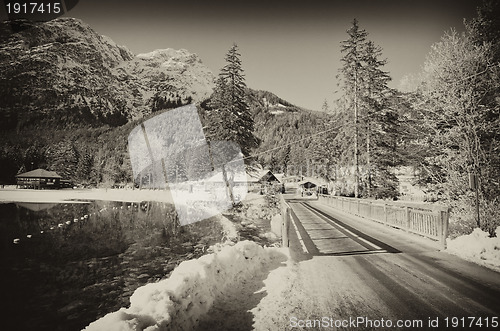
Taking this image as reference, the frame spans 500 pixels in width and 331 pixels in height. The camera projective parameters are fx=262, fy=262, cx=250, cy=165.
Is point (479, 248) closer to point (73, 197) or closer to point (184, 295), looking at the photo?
point (184, 295)

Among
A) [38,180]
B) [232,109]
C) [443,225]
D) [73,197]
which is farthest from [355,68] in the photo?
[38,180]

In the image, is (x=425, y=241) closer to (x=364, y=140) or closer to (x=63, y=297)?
(x=63, y=297)

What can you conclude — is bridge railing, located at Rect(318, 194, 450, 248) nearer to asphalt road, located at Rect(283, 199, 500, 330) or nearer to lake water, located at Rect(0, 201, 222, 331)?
asphalt road, located at Rect(283, 199, 500, 330)

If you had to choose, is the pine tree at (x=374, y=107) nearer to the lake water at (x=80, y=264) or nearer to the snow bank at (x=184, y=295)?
the lake water at (x=80, y=264)

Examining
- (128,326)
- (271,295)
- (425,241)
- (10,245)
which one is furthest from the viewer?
(10,245)

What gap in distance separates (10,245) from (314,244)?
19.9 meters

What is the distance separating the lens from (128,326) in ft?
12.4

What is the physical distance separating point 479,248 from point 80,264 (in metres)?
17.0

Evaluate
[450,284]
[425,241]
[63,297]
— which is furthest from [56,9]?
[425,241]

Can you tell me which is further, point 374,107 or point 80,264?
point 374,107

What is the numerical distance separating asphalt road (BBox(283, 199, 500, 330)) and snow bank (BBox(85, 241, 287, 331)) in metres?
1.55

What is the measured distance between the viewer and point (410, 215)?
41.7ft

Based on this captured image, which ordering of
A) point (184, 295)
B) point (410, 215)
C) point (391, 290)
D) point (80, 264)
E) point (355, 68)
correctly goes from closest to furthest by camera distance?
point (184, 295) < point (391, 290) < point (410, 215) < point (80, 264) < point (355, 68)

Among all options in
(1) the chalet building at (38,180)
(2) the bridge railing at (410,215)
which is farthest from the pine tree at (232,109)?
(1) the chalet building at (38,180)
